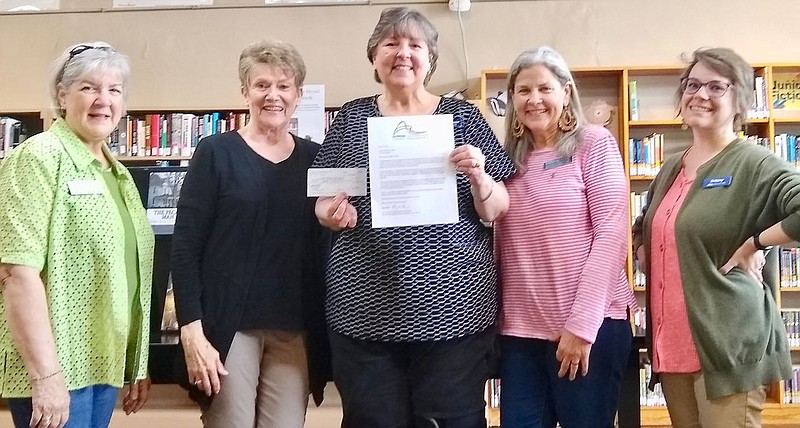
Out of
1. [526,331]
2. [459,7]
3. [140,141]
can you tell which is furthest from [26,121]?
[526,331]

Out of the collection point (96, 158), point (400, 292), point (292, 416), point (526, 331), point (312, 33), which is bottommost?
point (292, 416)

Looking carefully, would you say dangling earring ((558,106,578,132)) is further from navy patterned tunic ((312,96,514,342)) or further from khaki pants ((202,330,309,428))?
khaki pants ((202,330,309,428))

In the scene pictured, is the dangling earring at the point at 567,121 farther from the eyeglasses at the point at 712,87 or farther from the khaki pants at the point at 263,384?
the khaki pants at the point at 263,384

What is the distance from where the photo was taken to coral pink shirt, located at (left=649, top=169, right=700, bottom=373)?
1.73 metres

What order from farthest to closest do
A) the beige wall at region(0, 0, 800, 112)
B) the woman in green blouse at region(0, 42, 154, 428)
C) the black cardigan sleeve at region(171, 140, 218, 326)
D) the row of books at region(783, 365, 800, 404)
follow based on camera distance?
the beige wall at region(0, 0, 800, 112)
the row of books at region(783, 365, 800, 404)
the black cardigan sleeve at region(171, 140, 218, 326)
the woman in green blouse at region(0, 42, 154, 428)

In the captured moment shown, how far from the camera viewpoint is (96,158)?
1687mm

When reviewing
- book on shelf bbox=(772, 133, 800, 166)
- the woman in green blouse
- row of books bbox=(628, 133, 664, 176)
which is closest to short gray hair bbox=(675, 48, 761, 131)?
the woman in green blouse

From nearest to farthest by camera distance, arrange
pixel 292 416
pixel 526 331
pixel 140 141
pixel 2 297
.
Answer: pixel 2 297, pixel 526 331, pixel 292 416, pixel 140 141

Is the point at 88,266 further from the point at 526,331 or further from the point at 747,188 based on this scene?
the point at 747,188

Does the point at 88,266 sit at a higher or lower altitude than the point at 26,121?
lower

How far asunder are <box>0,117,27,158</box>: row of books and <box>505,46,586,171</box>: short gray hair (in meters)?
4.11

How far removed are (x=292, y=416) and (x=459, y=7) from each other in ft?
12.2

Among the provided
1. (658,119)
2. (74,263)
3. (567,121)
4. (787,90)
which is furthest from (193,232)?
(787,90)

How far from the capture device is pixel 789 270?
14.5ft
